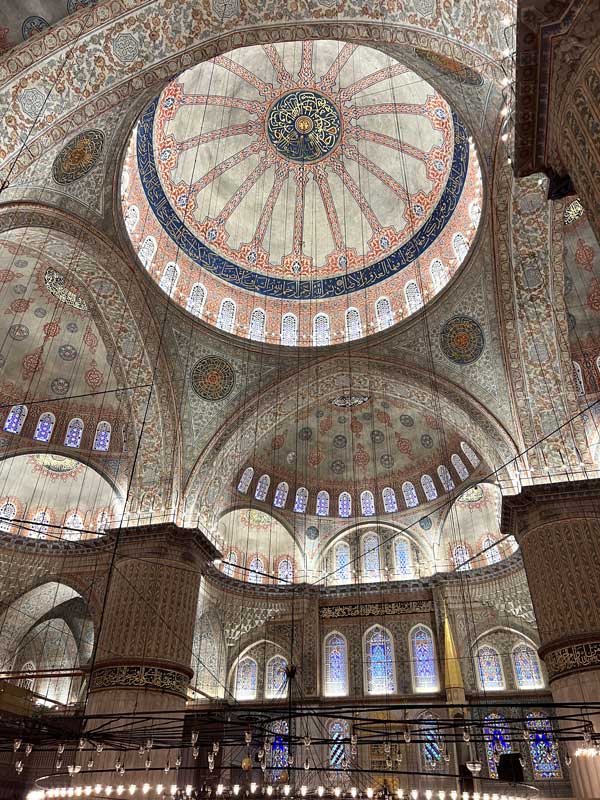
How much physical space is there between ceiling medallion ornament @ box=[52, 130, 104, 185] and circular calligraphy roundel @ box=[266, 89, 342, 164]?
6.05 metres

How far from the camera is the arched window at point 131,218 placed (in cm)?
1319

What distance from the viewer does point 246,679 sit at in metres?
17.2

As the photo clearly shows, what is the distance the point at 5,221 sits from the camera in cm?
1009

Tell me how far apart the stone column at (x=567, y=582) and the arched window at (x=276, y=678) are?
8581mm

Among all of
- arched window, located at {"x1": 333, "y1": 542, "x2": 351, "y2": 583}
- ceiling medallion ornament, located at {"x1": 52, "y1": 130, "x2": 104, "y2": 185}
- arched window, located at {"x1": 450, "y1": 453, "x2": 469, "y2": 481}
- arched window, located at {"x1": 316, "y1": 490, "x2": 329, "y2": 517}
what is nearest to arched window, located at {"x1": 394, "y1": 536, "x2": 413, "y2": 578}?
arched window, located at {"x1": 333, "y1": 542, "x2": 351, "y2": 583}

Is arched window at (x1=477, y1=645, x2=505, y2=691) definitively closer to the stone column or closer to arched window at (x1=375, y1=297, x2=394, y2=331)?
the stone column

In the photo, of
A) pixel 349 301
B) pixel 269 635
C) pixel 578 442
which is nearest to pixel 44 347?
pixel 349 301

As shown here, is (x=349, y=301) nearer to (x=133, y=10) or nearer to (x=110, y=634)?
(x=133, y=10)

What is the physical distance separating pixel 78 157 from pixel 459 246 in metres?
8.83

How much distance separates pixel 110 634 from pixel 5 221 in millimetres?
8713

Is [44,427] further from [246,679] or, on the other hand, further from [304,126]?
[304,126]

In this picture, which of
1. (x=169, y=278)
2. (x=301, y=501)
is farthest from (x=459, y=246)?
(x=301, y=501)

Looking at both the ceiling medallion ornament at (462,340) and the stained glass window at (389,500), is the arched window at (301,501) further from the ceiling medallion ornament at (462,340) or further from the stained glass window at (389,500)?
the ceiling medallion ornament at (462,340)

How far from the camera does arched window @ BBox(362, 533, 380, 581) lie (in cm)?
1820
